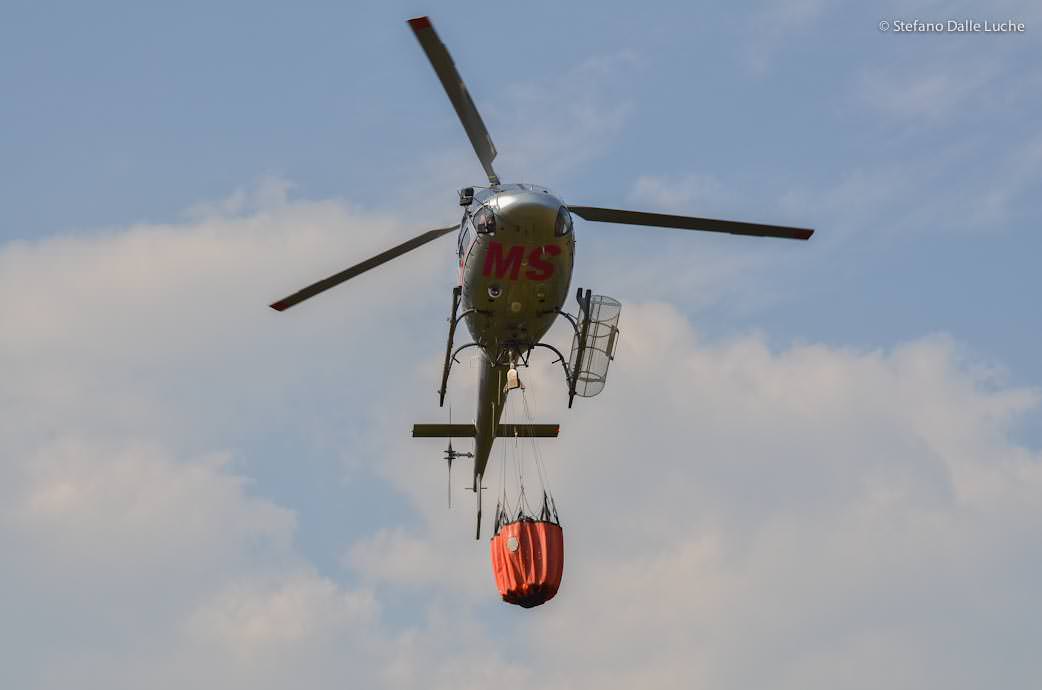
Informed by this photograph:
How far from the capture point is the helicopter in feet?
109

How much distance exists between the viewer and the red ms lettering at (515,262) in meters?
33.6

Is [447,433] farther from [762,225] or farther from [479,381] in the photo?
[762,225]

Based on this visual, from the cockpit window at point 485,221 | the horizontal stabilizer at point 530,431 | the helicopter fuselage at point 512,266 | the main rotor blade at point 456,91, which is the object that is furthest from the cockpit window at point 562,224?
the horizontal stabilizer at point 530,431

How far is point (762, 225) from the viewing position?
116 feet

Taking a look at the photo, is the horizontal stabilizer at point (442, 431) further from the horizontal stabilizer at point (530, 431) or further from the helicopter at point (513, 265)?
the helicopter at point (513, 265)

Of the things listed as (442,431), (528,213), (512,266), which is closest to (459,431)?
(442,431)

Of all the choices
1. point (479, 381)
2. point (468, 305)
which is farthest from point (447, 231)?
point (479, 381)

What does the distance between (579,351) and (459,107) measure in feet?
20.3

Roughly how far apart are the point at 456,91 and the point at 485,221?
9.02 feet

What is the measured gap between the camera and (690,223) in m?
35.6

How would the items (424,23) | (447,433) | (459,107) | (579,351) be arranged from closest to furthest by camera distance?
(424,23), (459,107), (579,351), (447,433)

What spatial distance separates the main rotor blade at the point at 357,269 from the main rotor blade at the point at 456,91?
1.87 meters

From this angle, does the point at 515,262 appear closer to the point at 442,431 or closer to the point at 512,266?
the point at 512,266

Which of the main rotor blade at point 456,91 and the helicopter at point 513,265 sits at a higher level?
the main rotor blade at point 456,91
